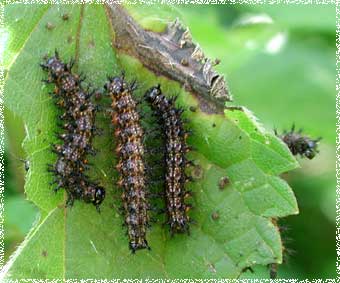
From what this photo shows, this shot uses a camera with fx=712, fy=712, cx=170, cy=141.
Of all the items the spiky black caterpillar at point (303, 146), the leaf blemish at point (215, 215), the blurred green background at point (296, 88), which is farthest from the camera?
the blurred green background at point (296, 88)

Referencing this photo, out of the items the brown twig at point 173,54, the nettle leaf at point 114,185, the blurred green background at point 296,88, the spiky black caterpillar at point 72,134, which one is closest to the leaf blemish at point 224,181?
the nettle leaf at point 114,185

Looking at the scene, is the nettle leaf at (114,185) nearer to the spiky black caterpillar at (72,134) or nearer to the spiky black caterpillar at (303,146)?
the spiky black caterpillar at (72,134)

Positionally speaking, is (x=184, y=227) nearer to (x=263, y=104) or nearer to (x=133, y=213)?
(x=133, y=213)

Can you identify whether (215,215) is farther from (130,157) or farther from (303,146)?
(303,146)

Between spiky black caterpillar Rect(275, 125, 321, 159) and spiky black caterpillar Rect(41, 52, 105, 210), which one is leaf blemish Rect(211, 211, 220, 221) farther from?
spiky black caterpillar Rect(275, 125, 321, 159)

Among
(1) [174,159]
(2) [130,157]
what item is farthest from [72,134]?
(1) [174,159]

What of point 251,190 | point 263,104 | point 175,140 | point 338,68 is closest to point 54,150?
point 175,140
